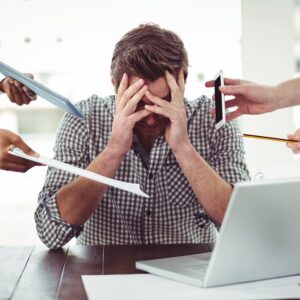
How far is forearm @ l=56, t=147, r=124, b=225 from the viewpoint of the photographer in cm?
159

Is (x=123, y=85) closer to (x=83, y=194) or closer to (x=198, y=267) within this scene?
(x=83, y=194)

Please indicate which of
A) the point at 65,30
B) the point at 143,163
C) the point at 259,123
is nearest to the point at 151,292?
the point at 143,163

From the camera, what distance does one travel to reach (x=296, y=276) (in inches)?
43.1

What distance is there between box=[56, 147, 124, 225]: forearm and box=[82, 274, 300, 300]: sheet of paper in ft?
1.65

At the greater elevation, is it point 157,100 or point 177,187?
point 157,100

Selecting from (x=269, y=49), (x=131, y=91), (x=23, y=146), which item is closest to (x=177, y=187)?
(x=131, y=91)

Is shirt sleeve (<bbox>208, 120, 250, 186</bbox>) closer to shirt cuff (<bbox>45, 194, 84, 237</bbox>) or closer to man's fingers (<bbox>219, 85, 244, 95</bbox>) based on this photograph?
man's fingers (<bbox>219, 85, 244, 95</bbox>)

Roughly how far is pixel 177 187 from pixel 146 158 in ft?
0.45

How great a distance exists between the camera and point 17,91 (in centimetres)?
154

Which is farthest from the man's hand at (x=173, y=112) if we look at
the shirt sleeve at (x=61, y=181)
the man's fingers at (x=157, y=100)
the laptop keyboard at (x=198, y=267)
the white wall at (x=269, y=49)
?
the white wall at (x=269, y=49)

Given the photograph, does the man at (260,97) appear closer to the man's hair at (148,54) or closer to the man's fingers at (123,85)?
the man's hair at (148,54)

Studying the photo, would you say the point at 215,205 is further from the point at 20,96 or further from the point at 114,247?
the point at 20,96

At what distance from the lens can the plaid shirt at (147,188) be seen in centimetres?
178

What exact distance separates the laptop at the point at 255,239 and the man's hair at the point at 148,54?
0.74 m
